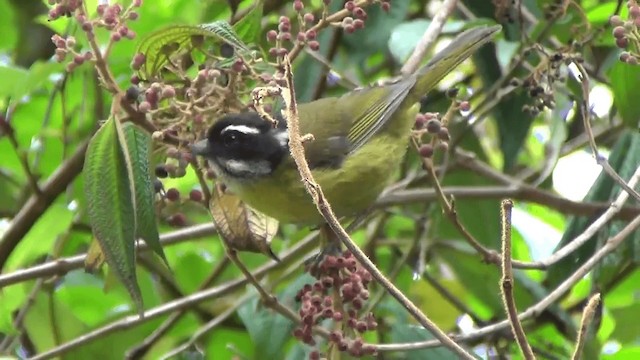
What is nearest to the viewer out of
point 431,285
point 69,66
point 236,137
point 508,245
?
point 508,245

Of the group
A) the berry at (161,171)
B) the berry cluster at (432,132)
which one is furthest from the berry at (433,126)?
the berry at (161,171)

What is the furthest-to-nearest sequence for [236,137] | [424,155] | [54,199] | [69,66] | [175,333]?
[175,333] < [54,199] < [236,137] < [424,155] < [69,66]

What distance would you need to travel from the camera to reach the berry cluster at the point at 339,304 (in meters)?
1.78

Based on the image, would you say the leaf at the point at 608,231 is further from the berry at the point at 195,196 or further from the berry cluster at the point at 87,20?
the berry cluster at the point at 87,20

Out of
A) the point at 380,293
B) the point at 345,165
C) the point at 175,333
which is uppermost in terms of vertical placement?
the point at 345,165

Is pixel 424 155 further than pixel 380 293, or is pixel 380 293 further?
pixel 380 293

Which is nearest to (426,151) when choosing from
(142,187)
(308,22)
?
(308,22)

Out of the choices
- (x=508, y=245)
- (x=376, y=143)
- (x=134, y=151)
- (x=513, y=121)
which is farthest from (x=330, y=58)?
(x=508, y=245)

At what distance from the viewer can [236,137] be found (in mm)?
2217

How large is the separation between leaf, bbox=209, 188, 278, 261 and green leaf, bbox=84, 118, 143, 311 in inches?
8.1

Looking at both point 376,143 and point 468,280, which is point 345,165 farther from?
point 468,280

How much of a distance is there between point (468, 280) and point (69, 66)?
1308mm

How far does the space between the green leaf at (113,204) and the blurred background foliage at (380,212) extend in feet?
1.53

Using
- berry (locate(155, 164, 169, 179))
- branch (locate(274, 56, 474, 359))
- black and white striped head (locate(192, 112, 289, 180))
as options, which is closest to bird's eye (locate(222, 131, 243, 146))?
black and white striped head (locate(192, 112, 289, 180))
